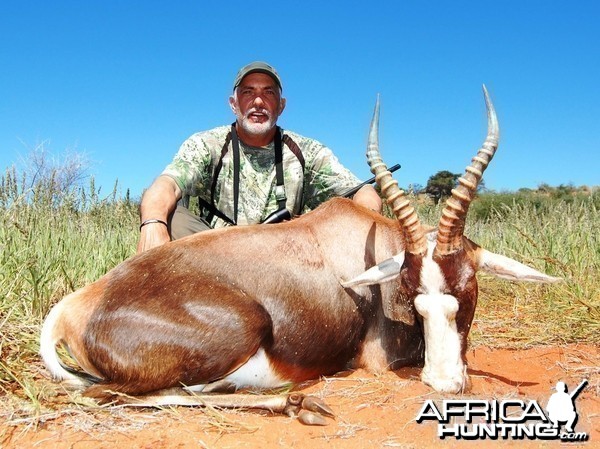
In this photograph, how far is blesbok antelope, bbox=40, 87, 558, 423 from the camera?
3.57 meters

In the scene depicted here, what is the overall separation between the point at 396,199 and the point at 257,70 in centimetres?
324

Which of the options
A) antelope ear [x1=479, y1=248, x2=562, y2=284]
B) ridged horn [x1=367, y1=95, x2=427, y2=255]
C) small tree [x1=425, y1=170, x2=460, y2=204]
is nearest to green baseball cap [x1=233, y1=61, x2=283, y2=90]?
ridged horn [x1=367, y1=95, x2=427, y2=255]

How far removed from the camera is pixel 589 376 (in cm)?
411

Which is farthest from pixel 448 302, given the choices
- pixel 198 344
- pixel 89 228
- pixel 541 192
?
pixel 541 192

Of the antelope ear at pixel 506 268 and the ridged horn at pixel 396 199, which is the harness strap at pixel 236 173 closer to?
the ridged horn at pixel 396 199

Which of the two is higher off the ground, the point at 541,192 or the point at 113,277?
the point at 541,192

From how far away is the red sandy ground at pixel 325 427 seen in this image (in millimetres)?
3045

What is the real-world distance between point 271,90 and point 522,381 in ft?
13.9

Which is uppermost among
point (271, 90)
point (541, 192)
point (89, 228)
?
point (541, 192)

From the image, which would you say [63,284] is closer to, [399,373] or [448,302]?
[399,373]

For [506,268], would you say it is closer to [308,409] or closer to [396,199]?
[396,199]

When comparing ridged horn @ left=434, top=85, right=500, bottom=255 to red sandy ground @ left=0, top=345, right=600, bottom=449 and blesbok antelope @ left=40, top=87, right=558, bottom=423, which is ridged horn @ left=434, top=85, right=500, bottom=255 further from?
red sandy ground @ left=0, top=345, right=600, bottom=449

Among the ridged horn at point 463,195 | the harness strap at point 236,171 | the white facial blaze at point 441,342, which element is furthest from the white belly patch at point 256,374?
the harness strap at point 236,171

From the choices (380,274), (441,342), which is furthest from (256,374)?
(441,342)
